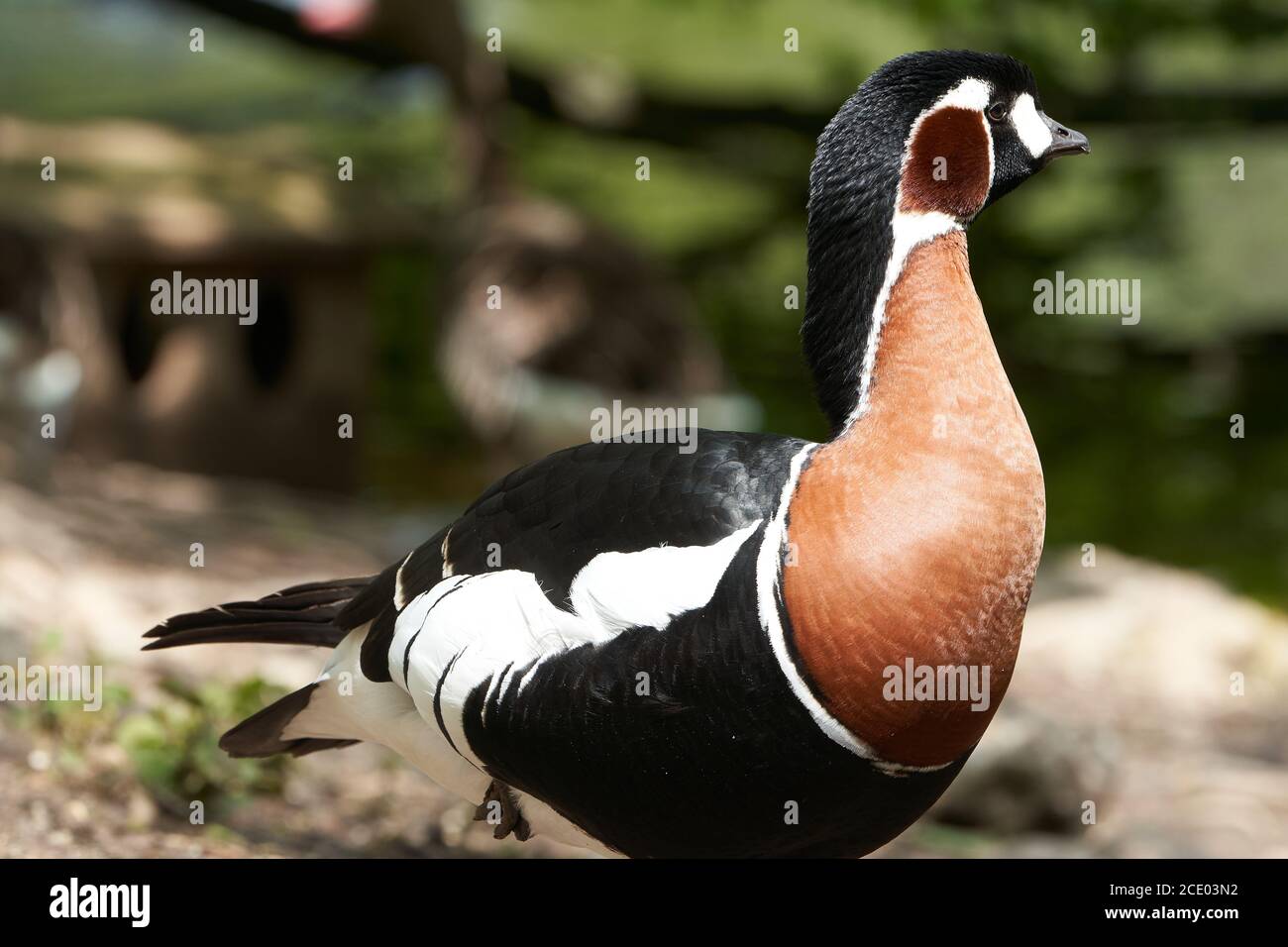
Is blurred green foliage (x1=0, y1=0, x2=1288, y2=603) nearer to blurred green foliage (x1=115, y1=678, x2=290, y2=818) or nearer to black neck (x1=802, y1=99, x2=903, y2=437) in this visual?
black neck (x1=802, y1=99, x2=903, y2=437)

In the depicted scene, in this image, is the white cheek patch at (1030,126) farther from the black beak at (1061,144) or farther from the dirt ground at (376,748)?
the dirt ground at (376,748)

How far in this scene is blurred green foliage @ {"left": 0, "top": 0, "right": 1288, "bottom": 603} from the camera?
281 inches

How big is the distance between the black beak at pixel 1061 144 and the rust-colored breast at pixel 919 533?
0.35 metres

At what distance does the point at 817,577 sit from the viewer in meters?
2.22

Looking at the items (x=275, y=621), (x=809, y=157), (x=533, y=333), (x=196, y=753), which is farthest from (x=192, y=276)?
(x=275, y=621)

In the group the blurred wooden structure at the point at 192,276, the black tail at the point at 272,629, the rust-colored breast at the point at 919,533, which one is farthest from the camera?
the blurred wooden structure at the point at 192,276

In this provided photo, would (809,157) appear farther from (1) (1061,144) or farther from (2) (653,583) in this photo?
(2) (653,583)

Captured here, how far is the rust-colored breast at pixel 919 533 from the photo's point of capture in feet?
7.23

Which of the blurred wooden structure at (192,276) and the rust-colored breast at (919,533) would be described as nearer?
the rust-colored breast at (919,533)

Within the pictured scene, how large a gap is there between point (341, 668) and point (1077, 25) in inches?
203

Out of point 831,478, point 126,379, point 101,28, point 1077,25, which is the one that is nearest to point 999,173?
point 831,478

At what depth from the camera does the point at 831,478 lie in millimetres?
2295

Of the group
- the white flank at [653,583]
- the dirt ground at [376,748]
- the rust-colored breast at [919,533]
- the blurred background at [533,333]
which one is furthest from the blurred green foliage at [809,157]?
the white flank at [653,583]
